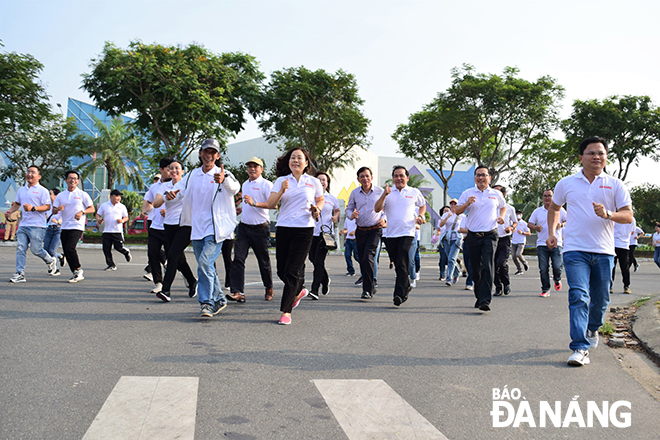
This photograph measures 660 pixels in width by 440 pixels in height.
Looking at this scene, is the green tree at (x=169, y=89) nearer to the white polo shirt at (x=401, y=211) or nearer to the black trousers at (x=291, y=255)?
the white polo shirt at (x=401, y=211)

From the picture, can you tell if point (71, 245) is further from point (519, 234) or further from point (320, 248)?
point (519, 234)

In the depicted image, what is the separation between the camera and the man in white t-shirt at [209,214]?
652cm

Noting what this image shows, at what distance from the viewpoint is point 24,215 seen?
384 inches

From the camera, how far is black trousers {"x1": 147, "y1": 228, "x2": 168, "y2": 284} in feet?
29.0

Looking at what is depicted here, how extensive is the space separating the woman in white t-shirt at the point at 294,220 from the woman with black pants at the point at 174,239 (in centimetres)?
147

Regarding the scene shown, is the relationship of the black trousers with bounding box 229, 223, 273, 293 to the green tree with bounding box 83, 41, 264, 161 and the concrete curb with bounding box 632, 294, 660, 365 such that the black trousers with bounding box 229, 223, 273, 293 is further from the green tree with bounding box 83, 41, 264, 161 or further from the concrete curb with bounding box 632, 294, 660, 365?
the green tree with bounding box 83, 41, 264, 161

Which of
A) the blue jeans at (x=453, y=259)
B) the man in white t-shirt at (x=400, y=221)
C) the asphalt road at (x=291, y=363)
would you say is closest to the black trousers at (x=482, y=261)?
the asphalt road at (x=291, y=363)

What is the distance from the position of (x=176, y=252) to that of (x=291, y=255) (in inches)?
73.4

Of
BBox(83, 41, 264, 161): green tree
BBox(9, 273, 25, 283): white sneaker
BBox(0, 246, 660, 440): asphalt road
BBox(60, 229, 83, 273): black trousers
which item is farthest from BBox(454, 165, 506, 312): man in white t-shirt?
BBox(83, 41, 264, 161): green tree

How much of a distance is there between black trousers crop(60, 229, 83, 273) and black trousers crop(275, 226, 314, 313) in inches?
198

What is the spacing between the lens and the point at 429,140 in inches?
1449

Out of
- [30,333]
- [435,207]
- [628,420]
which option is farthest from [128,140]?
[628,420]

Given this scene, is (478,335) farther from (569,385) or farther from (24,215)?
(24,215)

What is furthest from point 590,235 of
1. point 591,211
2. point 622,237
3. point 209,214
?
point 622,237
